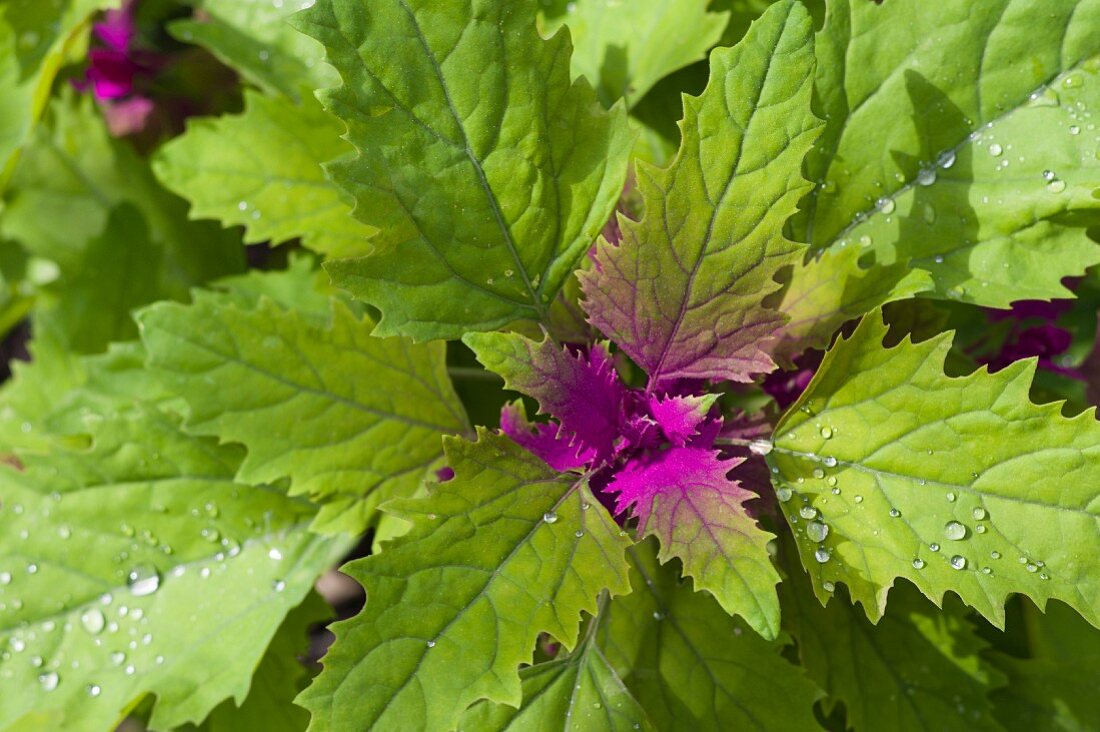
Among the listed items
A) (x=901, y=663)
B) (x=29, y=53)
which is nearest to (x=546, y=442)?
(x=901, y=663)

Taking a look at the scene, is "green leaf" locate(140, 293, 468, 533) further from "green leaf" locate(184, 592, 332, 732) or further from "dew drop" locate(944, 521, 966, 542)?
"dew drop" locate(944, 521, 966, 542)

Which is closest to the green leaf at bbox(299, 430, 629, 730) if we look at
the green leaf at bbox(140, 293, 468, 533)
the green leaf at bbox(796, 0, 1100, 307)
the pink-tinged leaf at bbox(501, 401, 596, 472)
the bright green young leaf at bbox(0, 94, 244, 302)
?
the pink-tinged leaf at bbox(501, 401, 596, 472)

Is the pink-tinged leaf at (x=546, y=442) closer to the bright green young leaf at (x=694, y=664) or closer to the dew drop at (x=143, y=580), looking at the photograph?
the bright green young leaf at (x=694, y=664)

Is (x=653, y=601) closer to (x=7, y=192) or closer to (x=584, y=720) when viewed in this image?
(x=584, y=720)

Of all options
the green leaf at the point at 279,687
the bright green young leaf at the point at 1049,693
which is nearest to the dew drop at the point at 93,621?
the green leaf at the point at 279,687

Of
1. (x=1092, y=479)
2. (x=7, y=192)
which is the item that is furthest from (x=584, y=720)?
(x=7, y=192)

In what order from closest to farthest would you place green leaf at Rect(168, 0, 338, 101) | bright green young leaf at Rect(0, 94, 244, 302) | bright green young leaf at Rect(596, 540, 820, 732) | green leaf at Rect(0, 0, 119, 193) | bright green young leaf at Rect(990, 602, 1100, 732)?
bright green young leaf at Rect(596, 540, 820, 732) < bright green young leaf at Rect(990, 602, 1100, 732) < green leaf at Rect(168, 0, 338, 101) < green leaf at Rect(0, 0, 119, 193) < bright green young leaf at Rect(0, 94, 244, 302)
